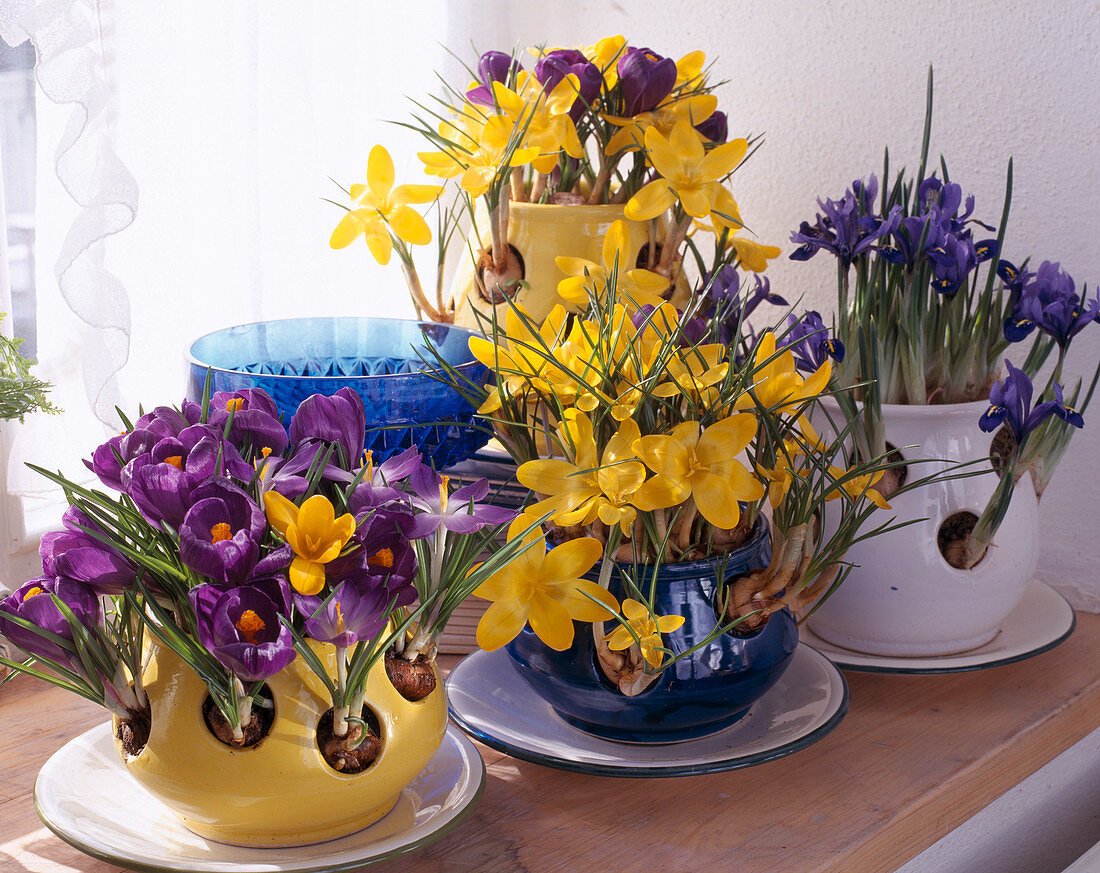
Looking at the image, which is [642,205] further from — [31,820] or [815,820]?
[31,820]

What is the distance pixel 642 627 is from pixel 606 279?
8.2 inches

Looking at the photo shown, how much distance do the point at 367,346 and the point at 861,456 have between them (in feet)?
1.06

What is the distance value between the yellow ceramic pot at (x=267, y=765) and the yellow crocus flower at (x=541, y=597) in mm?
59

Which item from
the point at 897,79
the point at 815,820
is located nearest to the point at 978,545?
the point at 815,820

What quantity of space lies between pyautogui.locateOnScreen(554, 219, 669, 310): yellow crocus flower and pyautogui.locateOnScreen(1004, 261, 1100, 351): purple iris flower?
0.71 ft

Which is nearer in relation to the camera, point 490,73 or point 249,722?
point 249,722

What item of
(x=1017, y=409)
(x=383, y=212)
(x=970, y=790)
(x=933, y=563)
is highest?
(x=383, y=212)

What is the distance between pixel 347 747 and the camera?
471 millimetres

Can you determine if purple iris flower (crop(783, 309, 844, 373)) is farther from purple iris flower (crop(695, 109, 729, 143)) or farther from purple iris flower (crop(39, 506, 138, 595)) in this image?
purple iris flower (crop(39, 506, 138, 595))

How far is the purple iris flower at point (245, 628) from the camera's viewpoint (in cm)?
41

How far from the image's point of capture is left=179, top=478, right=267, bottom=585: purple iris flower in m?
0.42

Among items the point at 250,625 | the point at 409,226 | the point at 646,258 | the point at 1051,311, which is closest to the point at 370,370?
the point at 409,226

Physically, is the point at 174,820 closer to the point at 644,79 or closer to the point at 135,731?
the point at 135,731

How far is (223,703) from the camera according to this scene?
1.45ft
